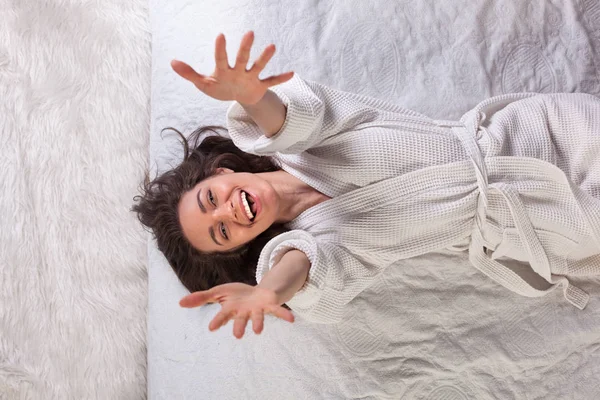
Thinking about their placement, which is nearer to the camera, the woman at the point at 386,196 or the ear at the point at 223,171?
the woman at the point at 386,196

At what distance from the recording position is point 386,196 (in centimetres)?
111

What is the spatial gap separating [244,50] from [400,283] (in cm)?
62

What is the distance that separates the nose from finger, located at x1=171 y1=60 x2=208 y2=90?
245 mm

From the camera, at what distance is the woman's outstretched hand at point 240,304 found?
30.6 inches

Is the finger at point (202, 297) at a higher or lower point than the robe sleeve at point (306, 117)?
lower

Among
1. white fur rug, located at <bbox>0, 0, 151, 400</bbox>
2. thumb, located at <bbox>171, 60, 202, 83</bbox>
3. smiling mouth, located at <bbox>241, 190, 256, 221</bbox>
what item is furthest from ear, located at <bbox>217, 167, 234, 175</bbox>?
thumb, located at <bbox>171, 60, 202, 83</bbox>

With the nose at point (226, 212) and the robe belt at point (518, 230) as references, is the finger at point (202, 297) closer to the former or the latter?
the nose at point (226, 212)

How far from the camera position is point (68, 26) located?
55.0 inches

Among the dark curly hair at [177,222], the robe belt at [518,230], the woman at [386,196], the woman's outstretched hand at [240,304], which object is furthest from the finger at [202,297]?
the robe belt at [518,230]

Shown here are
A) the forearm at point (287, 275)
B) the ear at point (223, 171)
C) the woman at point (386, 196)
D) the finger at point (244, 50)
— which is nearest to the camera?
the finger at point (244, 50)

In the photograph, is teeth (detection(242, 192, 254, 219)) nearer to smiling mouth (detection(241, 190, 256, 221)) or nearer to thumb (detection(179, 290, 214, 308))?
smiling mouth (detection(241, 190, 256, 221))

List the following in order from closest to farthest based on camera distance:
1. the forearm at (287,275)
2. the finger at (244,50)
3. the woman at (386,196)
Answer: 1. the finger at (244,50)
2. the forearm at (287,275)
3. the woman at (386,196)

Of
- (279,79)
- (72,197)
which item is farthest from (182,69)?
(72,197)

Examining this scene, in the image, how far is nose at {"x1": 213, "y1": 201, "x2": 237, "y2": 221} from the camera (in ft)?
3.31
